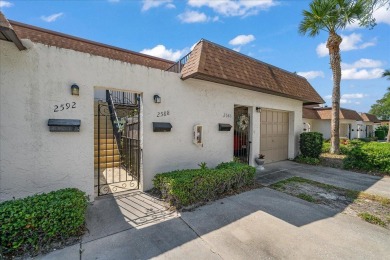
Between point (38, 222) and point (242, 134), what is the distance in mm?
6821

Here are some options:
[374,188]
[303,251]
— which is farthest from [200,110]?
[374,188]

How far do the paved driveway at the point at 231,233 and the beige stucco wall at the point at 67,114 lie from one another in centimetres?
114

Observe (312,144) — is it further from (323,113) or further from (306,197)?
(323,113)

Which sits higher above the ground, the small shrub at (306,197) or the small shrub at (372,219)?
the small shrub at (306,197)

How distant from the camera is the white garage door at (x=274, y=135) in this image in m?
8.59

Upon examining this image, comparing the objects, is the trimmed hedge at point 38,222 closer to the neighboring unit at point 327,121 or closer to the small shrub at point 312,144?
the small shrub at point 312,144

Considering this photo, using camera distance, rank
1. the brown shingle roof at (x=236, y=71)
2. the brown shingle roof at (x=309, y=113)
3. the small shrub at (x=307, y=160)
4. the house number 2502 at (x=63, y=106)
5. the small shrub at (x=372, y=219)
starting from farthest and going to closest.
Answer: the brown shingle roof at (x=309, y=113)
the small shrub at (x=307, y=160)
the brown shingle roof at (x=236, y=71)
the house number 2502 at (x=63, y=106)
the small shrub at (x=372, y=219)

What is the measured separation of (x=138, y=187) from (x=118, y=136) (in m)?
3.10

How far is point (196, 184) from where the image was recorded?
4.43 metres

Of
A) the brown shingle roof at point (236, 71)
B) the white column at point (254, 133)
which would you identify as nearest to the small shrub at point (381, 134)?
the brown shingle roof at point (236, 71)

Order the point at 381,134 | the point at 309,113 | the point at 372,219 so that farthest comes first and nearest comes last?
the point at 381,134 → the point at 309,113 → the point at 372,219

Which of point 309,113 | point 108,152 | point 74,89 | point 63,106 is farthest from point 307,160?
point 309,113

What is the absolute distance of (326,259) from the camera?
2699mm

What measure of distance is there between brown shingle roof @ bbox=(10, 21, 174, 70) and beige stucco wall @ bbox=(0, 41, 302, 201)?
4282 mm
